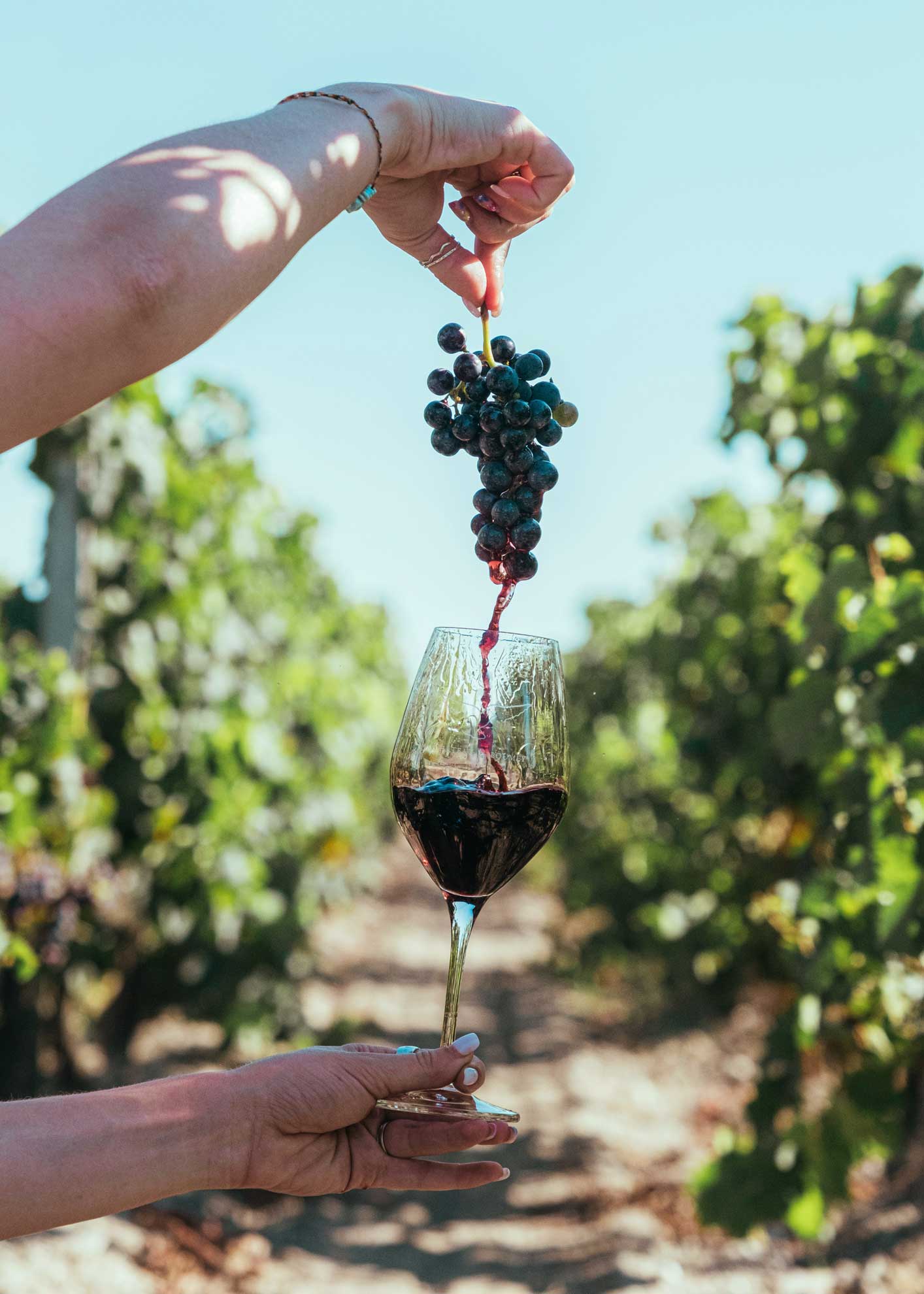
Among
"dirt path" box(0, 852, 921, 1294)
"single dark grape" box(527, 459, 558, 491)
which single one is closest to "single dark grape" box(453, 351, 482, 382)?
"single dark grape" box(527, 459, 558, 491)

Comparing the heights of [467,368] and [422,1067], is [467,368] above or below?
above

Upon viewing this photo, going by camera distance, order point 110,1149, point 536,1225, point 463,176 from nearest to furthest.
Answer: point 110,1149
point 463,176
point 536,1225

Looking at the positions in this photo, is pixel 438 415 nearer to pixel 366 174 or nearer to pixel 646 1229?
pixel 366 174

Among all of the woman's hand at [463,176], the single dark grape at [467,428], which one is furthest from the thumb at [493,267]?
the single dark grape at [467,428]

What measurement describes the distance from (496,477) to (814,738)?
195cm

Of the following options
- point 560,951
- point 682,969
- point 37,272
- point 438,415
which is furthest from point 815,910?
point 560,951

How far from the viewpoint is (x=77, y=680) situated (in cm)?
418

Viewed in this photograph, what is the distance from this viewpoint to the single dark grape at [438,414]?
4.20ft

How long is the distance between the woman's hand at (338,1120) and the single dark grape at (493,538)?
497mm

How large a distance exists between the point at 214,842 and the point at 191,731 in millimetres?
557

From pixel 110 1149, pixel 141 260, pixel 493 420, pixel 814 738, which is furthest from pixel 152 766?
pixel 141 260

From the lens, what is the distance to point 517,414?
47.9 inches

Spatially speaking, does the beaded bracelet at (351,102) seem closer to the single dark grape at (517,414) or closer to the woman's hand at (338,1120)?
the single dark grape at (517,414)

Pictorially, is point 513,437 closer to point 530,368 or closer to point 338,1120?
point 530,368
